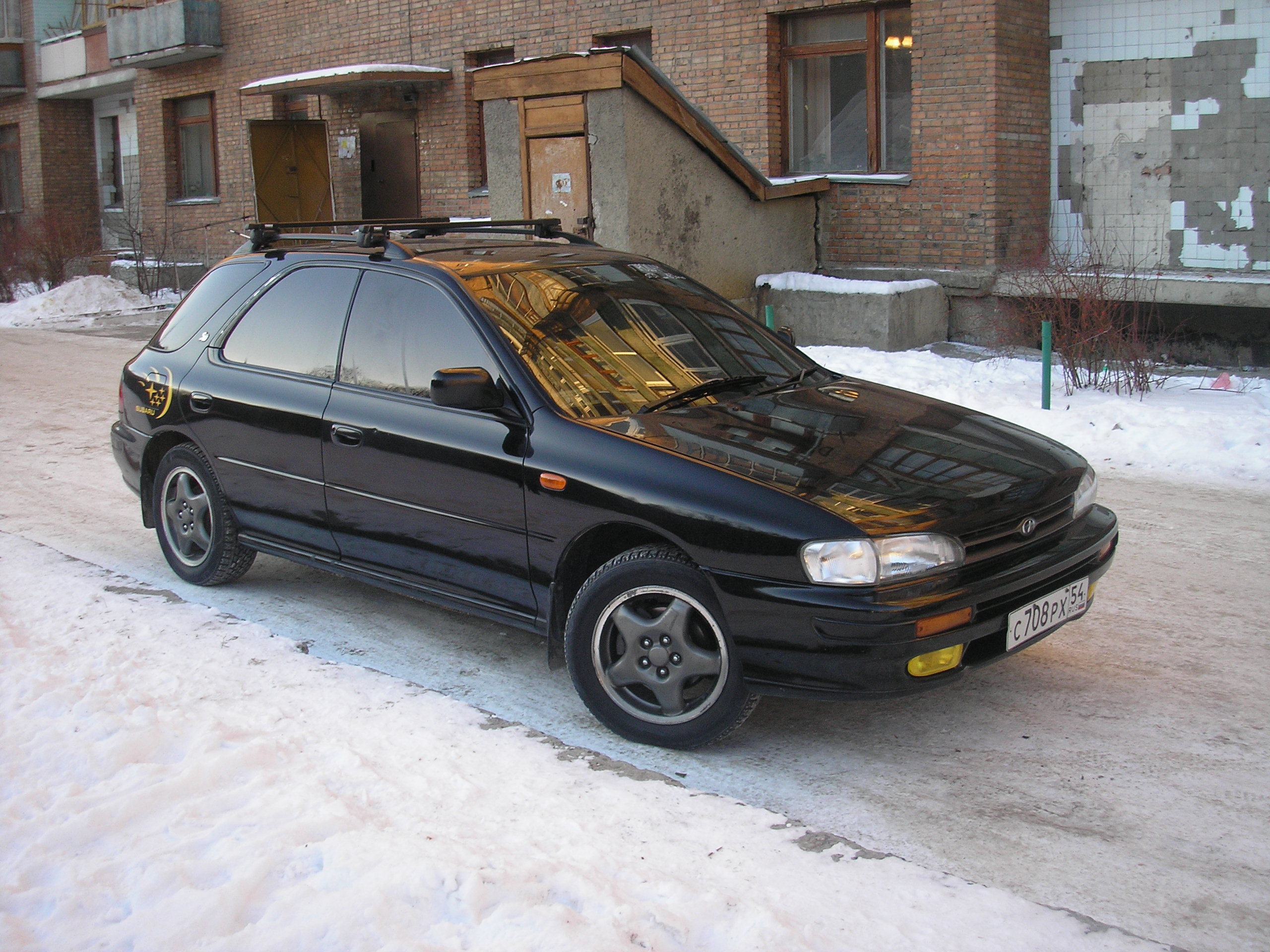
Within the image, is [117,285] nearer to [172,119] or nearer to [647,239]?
[172,119]

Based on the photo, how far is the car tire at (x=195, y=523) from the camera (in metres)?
5.60

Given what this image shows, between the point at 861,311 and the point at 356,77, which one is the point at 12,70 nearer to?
the point at 356,77

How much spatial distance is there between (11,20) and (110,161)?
4.99m

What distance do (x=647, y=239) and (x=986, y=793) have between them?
936 centimetres

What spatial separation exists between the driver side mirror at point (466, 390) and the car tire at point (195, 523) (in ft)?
5.84

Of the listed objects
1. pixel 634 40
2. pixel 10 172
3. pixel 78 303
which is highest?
pixel 10 172

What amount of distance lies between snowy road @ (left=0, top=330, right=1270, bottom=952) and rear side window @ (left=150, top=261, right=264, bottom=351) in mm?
1173

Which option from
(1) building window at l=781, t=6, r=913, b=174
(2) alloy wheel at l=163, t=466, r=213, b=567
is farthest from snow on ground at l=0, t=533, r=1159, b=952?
(1) building window at l=781, t=6, r=913, b=174

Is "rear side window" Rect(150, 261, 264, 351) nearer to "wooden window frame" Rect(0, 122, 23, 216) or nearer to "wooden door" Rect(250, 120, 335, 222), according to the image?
"wooden door" Rect(250, 120, 335, 222)

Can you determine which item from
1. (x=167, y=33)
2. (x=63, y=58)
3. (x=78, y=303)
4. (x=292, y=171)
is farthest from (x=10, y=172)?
(x=292, y=171)

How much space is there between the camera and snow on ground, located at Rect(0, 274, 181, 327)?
20250mm

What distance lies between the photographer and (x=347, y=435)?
16.0ft

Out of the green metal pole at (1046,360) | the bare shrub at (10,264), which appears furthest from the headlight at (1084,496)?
the bare shrub at (10,264)

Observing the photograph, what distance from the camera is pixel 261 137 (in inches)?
830
